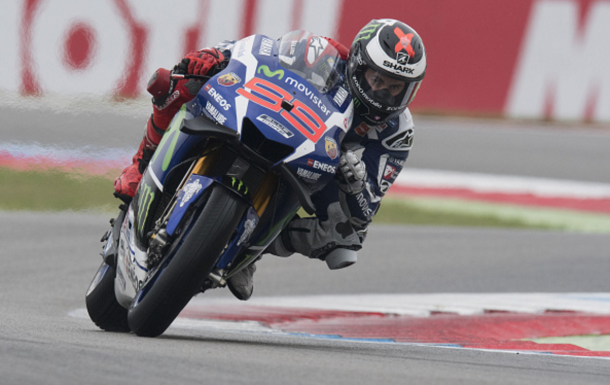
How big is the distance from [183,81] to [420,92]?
410 inches

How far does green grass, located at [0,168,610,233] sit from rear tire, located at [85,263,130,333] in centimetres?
459

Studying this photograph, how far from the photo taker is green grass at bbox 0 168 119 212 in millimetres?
9398

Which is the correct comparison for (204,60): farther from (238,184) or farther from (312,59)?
(238,184)

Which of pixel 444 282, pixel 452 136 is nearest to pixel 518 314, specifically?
pixel 444 282

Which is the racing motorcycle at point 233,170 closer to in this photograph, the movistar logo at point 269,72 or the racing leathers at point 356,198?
the movistar logo at point 269,72

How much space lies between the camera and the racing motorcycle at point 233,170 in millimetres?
3742

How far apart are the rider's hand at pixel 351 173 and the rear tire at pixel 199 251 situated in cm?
52

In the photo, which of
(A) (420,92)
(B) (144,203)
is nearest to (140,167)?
(B) (144,203)

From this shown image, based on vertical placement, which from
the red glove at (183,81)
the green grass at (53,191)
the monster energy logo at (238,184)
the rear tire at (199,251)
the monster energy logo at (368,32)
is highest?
the monster energy logo at (368,32)

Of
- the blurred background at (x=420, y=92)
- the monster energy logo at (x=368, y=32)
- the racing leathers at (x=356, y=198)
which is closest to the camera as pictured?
the monster energy logo at (x=368, y=32)

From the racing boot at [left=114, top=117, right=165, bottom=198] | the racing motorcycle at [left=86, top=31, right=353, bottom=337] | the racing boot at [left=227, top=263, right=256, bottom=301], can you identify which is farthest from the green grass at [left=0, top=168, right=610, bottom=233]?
the racing motorcycle at [left=86, top=31, right=353, bottom=337]

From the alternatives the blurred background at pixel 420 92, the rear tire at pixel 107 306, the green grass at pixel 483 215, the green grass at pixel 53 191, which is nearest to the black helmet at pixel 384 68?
the rear tire at pixel 107 306

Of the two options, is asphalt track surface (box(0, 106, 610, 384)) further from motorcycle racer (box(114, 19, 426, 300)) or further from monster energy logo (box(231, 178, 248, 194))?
monster energy logo (box(231, 178, 248, 194))

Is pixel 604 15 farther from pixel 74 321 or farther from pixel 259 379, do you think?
pixel 259 379
